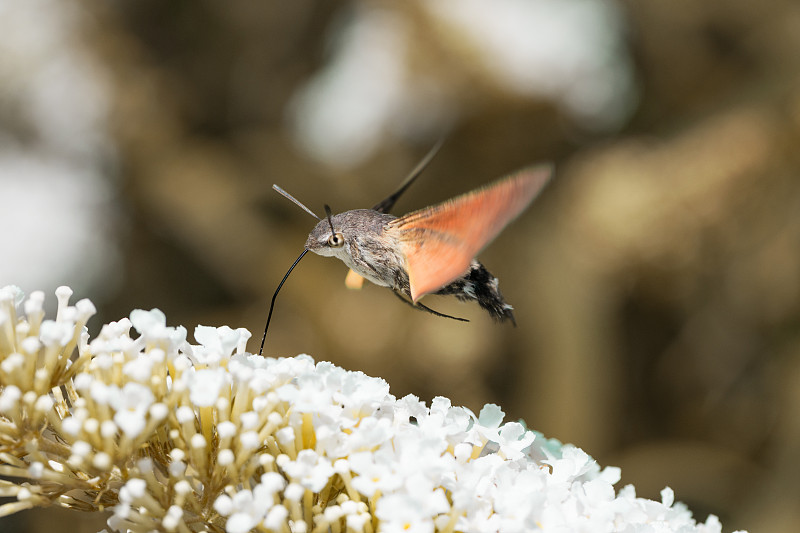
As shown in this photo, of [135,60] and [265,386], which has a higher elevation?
[135,60]

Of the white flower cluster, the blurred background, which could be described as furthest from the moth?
the blurred background

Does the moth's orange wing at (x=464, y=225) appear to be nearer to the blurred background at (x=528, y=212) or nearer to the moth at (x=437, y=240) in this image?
the moth at (x=437, y=240)

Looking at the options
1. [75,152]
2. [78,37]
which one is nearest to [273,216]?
[75,152]

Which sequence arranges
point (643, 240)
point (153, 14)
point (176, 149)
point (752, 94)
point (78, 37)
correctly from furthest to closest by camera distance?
point (153, 14)
point (176, 149)
point (78, 37)
point (752, 94)
point (643, 240)

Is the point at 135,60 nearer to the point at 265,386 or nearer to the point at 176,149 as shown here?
the point at 176,149

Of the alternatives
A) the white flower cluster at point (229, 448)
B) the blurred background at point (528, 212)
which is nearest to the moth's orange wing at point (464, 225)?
the white flower cluster at point (229, 448)
